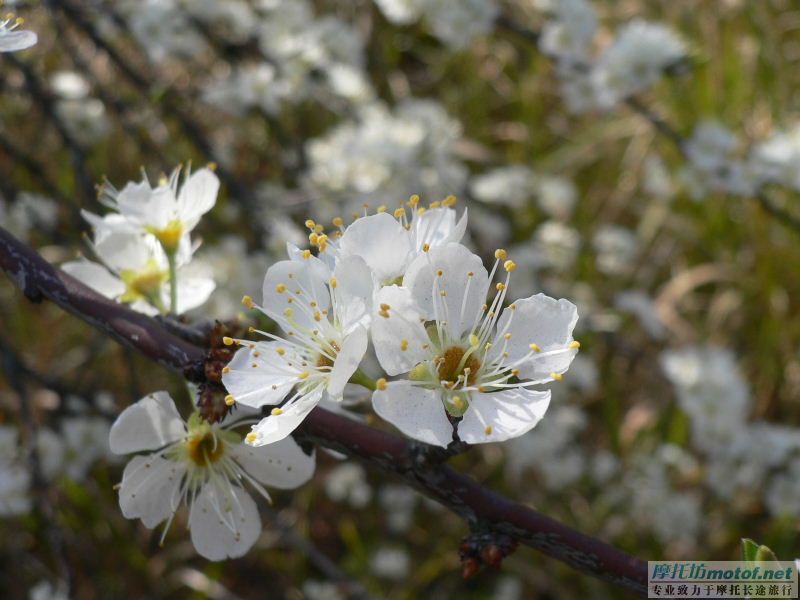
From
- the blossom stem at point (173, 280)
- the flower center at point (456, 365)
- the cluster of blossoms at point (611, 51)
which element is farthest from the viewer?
the cluster of blossoms at point (611, 51)

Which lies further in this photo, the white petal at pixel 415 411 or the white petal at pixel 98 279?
the white petal at pixel 98 279

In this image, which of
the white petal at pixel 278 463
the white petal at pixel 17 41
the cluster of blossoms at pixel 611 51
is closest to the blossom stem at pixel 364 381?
the white petal at pixel 278 463

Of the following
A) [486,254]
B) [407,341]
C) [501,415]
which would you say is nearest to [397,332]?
[407,341]

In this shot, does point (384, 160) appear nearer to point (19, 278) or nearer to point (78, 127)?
point (78, 127)

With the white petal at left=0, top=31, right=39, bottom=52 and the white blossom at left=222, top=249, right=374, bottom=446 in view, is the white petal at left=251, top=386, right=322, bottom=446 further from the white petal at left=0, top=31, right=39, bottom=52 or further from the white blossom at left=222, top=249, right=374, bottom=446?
the white petal at left=0, top=31, right=39, bottom=52

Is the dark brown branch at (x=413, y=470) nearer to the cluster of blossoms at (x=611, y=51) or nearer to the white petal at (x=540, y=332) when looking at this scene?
the white petal at (x=540, y=332)
